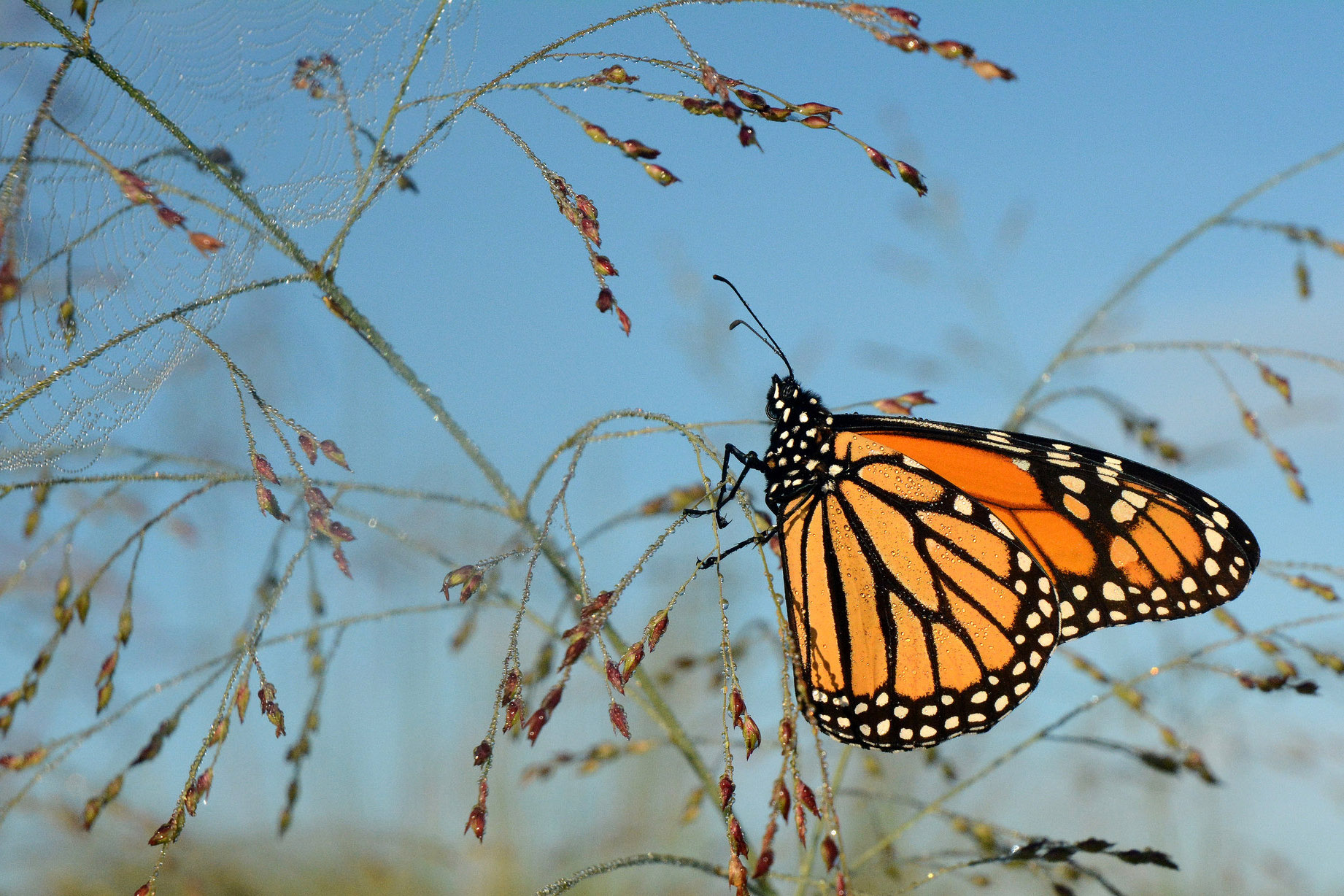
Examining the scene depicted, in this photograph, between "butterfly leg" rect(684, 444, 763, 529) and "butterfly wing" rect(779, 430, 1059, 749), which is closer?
"butterfly leg" rect(684, 444, 763, 529)

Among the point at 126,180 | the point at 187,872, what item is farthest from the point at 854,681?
the point at 187,872

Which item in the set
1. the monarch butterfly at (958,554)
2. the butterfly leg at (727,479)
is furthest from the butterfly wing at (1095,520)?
the butterfly leg at (727,479)

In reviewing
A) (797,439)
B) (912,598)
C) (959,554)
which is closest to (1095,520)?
(959,554)

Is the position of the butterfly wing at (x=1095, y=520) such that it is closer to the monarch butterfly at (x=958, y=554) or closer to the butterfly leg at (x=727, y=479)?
the monarch butterfly at (x=958, y=554)

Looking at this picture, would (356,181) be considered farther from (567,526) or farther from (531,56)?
(567,526)

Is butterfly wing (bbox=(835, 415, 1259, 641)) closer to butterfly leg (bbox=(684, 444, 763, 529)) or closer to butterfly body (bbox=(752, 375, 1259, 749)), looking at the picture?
butterfly body (bbox=(752, 375, 1259, 749))

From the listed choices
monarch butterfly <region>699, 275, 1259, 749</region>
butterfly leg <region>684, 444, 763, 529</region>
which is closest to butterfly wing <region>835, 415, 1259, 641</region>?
monarch butterfly <region>699, 275, 1259, 749</region>

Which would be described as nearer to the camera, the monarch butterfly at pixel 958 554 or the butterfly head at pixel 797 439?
the monarch butterfly at pixel 958 554
